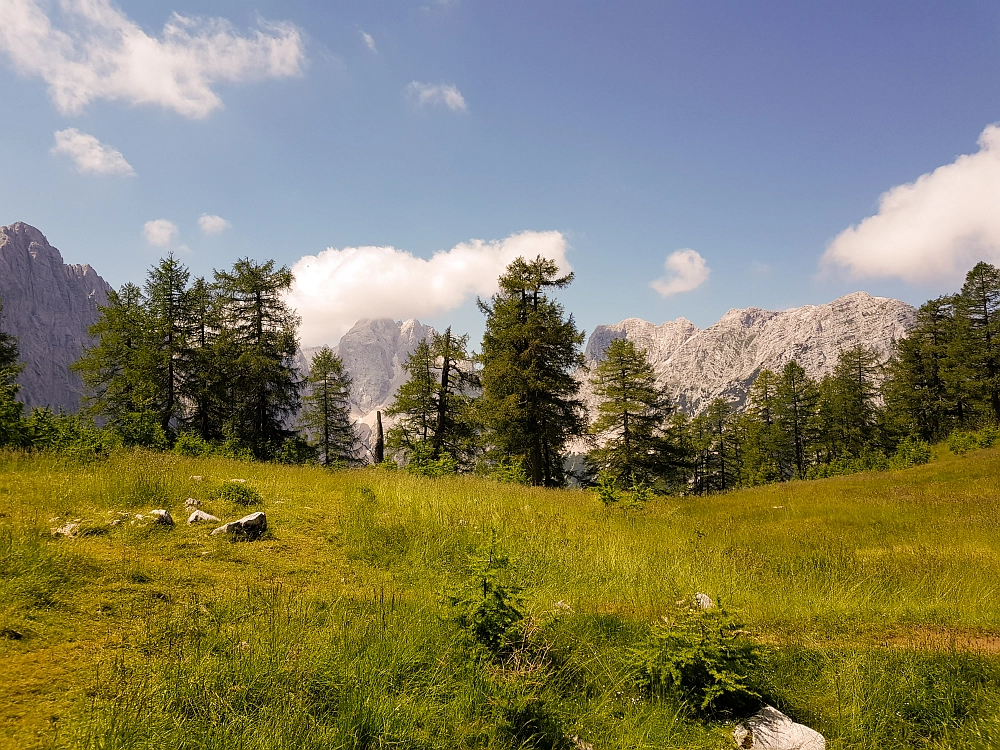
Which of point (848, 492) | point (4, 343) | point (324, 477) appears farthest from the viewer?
point (4, 343)

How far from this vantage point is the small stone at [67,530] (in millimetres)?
5598

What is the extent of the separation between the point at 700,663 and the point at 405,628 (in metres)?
2.84

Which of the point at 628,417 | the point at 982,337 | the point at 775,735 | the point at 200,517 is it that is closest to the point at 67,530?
the point at 200,517

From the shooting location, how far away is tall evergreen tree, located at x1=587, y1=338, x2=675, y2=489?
3212cm

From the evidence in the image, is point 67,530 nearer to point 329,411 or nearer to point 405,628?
point 405,628

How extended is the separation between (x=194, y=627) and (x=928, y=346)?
5979cm

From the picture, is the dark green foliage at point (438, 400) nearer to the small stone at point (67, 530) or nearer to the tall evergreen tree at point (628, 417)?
the tall evergreen tree at point (628, 417)

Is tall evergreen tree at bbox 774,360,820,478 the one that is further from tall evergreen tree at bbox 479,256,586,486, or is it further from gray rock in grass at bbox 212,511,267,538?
gray rock in grass at bbox 212,511,267,538

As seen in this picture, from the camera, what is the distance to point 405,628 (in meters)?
4.41

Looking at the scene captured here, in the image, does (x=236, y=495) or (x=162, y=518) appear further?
(x=236, y=495)

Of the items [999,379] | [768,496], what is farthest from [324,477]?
[999,379]

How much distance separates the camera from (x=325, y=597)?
16.2ft

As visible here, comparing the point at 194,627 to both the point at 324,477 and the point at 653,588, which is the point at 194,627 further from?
the point at 324,477

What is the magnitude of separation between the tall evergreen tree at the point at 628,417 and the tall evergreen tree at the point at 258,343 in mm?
19950
